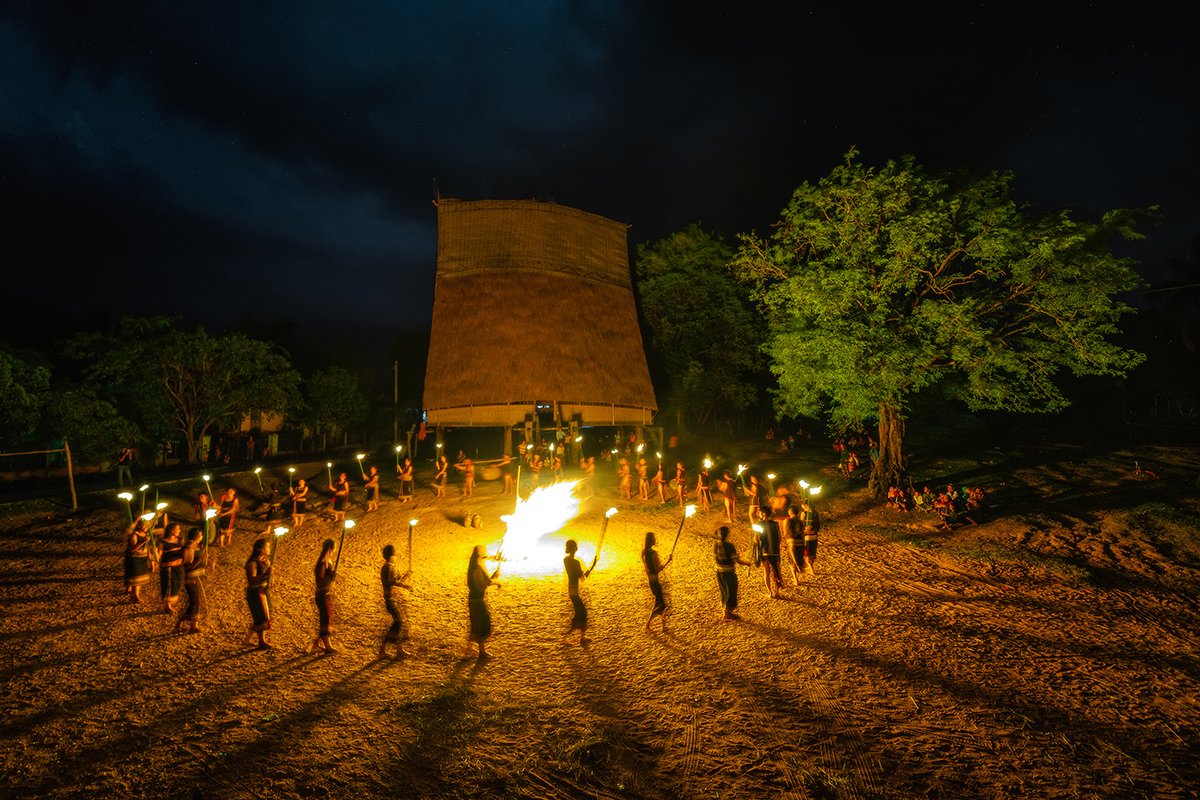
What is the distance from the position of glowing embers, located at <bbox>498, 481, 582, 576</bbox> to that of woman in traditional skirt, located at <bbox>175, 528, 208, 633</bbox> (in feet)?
18.6

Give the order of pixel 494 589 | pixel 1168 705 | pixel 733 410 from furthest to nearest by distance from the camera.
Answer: pixel 733 410
pixel 494 589
pixel 1168 705

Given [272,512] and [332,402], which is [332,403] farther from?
[272,512]

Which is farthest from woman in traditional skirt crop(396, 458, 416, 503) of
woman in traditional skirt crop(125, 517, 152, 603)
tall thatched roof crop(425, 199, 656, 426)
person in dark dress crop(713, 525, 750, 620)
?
person in dark dress crop(713, 525, 750, 620)

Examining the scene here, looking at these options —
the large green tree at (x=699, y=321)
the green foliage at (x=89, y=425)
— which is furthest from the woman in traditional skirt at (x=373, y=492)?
the large green tree at (x=699, y=321)

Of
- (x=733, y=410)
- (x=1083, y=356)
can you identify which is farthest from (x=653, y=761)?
(x=733, y=410)

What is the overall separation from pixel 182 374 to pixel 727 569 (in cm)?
3409

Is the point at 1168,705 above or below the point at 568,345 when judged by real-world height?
below

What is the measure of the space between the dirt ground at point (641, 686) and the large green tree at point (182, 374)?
19.3 m

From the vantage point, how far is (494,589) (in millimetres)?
11938

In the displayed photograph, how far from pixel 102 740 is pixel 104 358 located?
1233 inches

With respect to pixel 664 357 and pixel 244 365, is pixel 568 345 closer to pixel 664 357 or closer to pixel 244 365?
pixel 664 357

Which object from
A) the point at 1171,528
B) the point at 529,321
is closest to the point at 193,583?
the point at 1171,528

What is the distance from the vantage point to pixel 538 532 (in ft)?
52.5

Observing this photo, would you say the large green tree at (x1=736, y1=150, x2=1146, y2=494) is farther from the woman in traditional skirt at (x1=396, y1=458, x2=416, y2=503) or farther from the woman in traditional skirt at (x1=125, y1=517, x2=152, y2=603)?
the woman in traditional skirt at (x1=125, y1=517, x2=152, y2=603)
